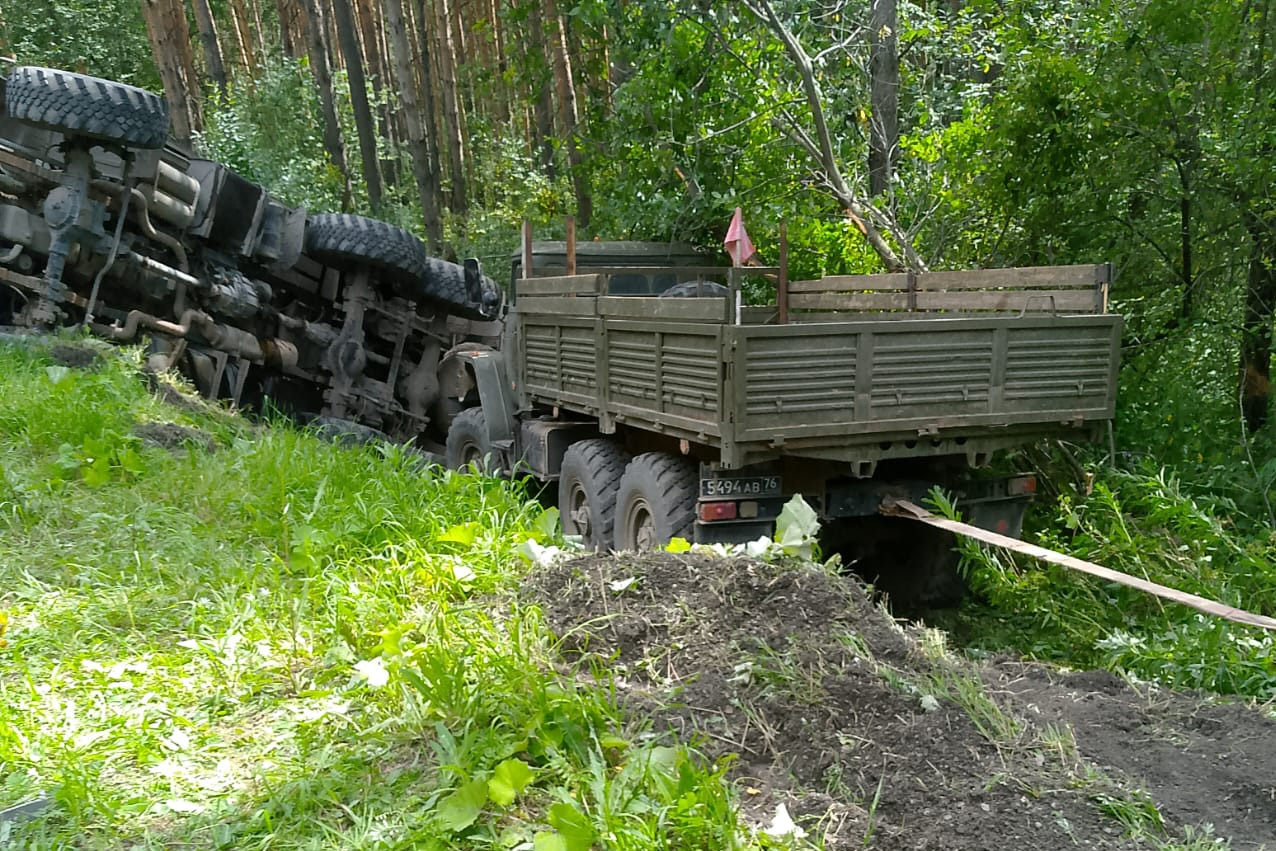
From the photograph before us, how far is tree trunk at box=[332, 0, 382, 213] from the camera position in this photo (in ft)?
56.1

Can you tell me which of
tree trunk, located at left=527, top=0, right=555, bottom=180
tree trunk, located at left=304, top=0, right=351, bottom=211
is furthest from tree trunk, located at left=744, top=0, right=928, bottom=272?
tree trunk, located at left=304, top=0, right=351, bottom=211

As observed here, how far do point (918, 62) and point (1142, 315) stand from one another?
6459 millimetres

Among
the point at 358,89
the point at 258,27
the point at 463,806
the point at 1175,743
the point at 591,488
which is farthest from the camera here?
the point at 258,27

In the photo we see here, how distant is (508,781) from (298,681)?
3.71ft

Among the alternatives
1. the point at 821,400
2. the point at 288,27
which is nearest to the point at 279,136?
the point at 288,27

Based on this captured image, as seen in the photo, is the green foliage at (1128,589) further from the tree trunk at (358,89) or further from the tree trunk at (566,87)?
the tree trunk at (358,89)

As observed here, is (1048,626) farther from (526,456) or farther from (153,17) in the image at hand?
(153,17)

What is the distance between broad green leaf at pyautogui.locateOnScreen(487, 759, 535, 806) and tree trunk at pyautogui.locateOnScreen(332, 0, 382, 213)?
1654 cm

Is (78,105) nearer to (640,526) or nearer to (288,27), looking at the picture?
(640,526)

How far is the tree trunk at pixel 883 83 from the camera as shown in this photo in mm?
10898

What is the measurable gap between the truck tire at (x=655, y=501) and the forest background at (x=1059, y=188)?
1.53 m

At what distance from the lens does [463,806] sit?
→ 2.50 m

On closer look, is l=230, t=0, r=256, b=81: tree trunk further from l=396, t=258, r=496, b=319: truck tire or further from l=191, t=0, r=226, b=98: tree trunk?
l=396, t=258, r=496, b=319: truck tire

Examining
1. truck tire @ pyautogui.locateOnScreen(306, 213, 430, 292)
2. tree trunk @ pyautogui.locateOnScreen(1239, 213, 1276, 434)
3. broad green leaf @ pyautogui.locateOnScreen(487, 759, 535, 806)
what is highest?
truck tire @ pyautogui.locateOnScreen(306, 213, 430, 292)
